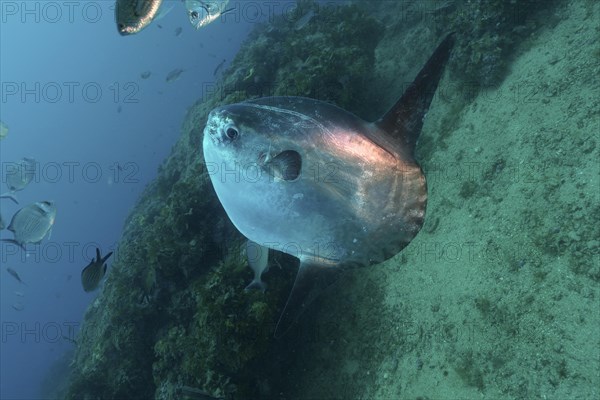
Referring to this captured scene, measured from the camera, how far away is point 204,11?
6344 mm

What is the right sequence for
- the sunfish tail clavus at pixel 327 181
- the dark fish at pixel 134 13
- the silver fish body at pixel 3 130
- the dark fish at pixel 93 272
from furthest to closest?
1. the silver fish body at pixel 3 130
2. the dark fish at pixel 93 272
3. the dark fish at pixel 134 13
4. the sunfish tail clavus at pixel 327 181

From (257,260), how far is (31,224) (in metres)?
5.24

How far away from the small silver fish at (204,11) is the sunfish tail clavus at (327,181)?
17.4 feet

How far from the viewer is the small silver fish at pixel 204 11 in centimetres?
627

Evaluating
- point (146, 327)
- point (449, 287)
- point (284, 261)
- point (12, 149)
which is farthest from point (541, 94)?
point (12, 149)

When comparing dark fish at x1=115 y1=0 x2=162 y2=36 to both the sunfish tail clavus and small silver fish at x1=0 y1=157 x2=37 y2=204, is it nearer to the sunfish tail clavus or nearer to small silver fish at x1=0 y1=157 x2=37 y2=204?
the sunfish tail clavus

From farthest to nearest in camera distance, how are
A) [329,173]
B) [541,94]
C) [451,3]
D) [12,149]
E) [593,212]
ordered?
[12,149], [451,3], [541,94], [593,212], [329,173]

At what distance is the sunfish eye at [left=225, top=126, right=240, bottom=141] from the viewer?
201 cm

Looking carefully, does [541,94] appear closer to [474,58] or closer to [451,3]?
[474,58]

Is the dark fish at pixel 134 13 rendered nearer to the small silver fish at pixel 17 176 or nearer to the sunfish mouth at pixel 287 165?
the sunfish mouth at pixel 287 165

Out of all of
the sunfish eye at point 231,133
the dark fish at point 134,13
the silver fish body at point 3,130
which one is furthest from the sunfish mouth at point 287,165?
the silver fish body at point 3,130

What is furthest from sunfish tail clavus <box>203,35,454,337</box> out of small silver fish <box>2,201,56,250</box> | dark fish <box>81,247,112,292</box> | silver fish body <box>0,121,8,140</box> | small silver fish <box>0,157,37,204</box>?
→ silver fish body <box>0,121,8,140</box>

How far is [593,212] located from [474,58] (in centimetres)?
280

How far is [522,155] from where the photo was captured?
3439 mm
